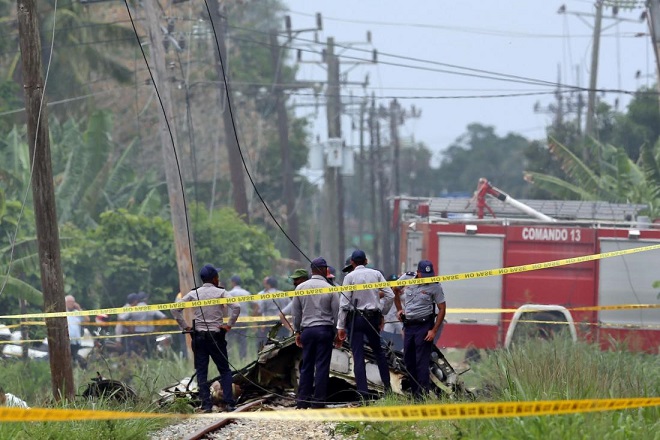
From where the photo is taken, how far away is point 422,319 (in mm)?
13367

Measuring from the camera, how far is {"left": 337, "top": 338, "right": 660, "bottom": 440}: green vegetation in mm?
9172

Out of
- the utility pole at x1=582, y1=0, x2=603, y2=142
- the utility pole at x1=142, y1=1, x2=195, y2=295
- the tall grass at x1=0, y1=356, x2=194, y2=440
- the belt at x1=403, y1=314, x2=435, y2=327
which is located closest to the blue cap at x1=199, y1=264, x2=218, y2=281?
the tall grass at x1=0, y1=356, x2=194, y2=440

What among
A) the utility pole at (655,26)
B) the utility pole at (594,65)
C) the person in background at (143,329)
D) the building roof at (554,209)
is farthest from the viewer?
the utility pole at (594,65)

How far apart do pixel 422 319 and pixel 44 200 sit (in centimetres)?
459

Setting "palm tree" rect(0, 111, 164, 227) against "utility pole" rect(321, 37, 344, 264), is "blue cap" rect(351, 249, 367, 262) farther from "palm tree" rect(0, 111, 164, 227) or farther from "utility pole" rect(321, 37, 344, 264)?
"utility pole" rect(321, 37, 344, 264)

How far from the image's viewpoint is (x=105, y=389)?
13117 mm

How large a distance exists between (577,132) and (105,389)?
141 feet

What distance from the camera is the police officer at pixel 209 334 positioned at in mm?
13484

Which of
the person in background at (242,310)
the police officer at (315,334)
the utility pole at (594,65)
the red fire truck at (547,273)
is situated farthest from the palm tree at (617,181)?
the police officer at (315,334)

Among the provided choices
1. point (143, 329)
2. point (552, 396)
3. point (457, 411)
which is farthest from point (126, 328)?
point (457, 411)

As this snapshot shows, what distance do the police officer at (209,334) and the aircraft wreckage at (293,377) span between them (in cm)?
17

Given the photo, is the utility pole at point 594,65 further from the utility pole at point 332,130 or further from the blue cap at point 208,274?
the blue cap at point 208,274

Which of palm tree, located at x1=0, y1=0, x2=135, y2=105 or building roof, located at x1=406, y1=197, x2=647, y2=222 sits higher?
palm tree, located at x1=0, y1=0, x2=135, y2=105

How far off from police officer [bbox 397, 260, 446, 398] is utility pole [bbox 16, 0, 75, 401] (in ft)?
12.9
